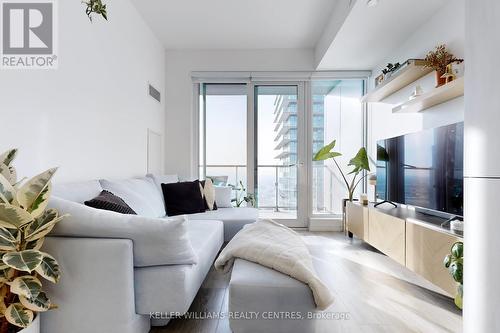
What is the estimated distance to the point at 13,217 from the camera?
118 cm

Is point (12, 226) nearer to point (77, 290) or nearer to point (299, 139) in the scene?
point (77, 290)

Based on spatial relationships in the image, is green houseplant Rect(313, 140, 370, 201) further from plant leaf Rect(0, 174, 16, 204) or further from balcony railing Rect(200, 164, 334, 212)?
plant leaf Rect(0, 174, 16, 204)

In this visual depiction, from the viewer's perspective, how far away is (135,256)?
57.9 inches

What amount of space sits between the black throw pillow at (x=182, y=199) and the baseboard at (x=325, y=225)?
1.84 m

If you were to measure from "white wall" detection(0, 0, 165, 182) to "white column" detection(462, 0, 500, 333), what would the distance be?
87.5 inches

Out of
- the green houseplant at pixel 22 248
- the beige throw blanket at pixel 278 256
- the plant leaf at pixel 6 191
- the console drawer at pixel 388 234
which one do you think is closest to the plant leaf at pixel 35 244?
the green houseplant at pixel 22 248

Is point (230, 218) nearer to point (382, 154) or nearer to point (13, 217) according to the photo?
point (382, 154)

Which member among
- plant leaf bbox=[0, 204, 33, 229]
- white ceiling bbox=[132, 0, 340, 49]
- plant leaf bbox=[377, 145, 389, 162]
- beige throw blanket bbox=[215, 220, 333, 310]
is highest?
white ceiling bbox=[132, 0, 340, 49]

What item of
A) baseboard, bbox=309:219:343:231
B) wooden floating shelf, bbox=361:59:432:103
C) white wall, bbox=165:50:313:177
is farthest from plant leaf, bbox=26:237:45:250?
baseboard, bbox=309:219:343:231

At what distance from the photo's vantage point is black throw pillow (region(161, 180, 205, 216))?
3.41m

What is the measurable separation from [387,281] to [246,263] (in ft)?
4.86

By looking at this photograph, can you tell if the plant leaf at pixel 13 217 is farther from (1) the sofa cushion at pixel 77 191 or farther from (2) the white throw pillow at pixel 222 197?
(2) the white throw pillow at pixel 222 197

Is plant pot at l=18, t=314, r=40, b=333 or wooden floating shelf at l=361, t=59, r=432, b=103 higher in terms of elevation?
wooden floating shelf at l=361, t=59, r=432, b=103

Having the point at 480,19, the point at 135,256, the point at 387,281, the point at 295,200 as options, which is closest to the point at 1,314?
the point at 135,256
